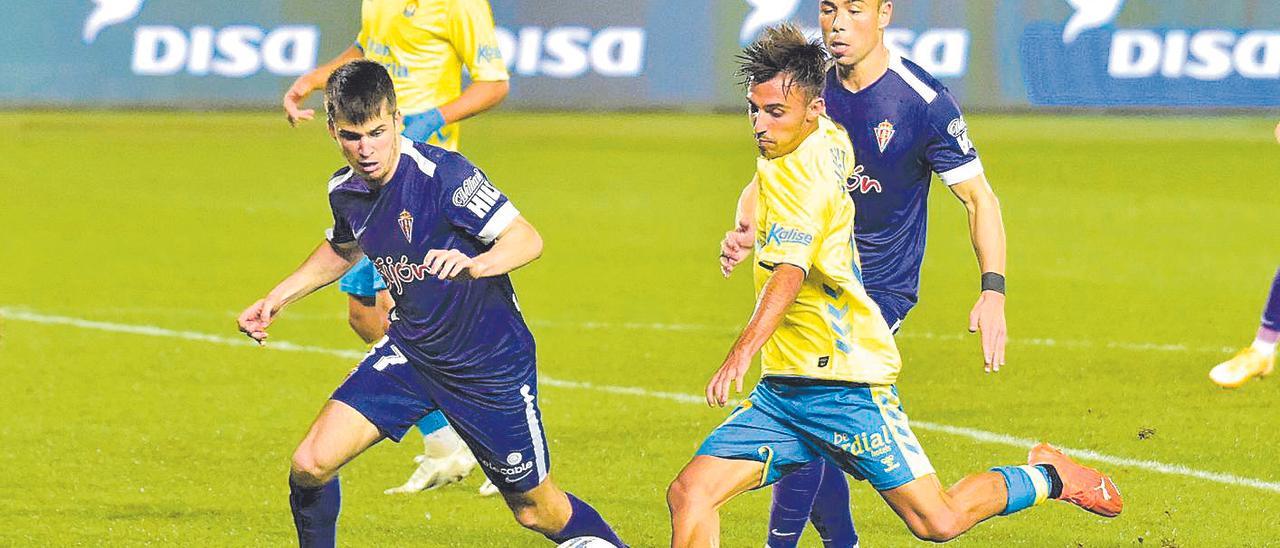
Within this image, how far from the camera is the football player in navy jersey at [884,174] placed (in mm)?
6789

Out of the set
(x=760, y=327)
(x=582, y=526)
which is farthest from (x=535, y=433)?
(x=760, y=327)

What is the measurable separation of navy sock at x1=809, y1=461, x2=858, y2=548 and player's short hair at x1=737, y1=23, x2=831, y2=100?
1563mm

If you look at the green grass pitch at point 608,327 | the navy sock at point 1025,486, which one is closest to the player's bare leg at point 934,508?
the navy sock at point 1025,486

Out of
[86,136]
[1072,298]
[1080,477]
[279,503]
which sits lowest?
[86,136]

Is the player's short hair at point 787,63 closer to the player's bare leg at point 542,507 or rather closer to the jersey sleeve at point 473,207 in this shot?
Answer: the jersey sleeve at point 473,207

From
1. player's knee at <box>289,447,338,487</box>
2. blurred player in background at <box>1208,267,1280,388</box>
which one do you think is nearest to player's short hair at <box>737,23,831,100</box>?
player's knee at <box>289,447,338,487</box>

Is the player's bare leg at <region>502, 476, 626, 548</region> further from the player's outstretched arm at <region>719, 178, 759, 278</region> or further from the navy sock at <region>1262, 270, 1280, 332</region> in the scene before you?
the navy sock at <region>1262, 270, 1280, 332</region>

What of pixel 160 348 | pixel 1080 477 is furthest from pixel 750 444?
pixel 160 348

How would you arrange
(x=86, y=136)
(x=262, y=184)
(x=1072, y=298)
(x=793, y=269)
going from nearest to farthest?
(x=793, y=269) → (x=1072, y=298) → (x=262, y=184) → (x=86, y=136)

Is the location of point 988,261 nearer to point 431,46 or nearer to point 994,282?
point 994,282

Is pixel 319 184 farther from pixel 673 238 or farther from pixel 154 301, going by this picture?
pixel 154 301

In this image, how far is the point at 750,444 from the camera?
6.07 metres

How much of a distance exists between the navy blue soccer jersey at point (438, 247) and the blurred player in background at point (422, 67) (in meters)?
2.59

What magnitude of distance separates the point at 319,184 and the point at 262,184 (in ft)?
1.83
